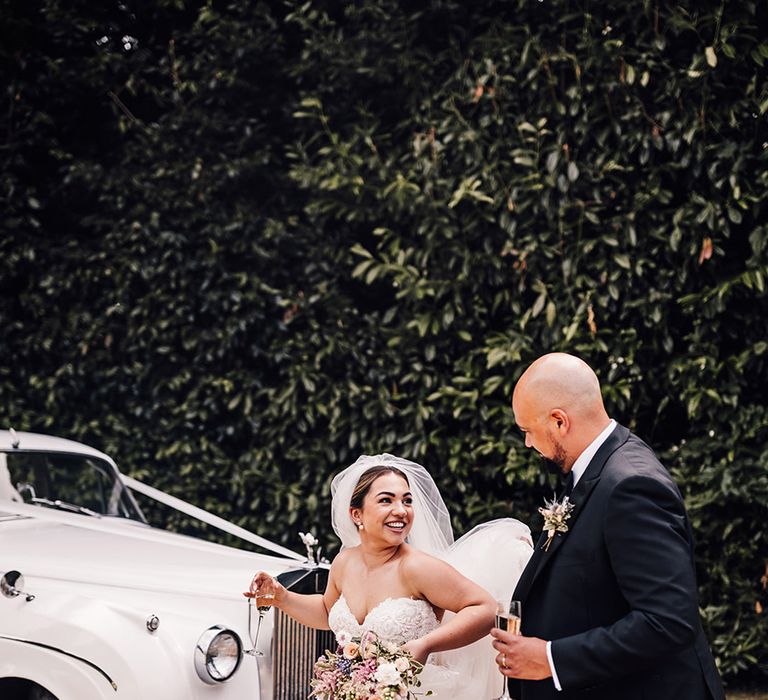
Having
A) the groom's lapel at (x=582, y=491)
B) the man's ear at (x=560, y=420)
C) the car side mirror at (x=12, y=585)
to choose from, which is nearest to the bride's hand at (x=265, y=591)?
the car side mirror at (x=12, y=585)

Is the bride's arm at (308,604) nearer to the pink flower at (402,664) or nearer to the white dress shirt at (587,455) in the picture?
the pink flower at (402,664)

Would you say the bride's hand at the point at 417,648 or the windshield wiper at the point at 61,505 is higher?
the windshield wiper at the point at 61,505

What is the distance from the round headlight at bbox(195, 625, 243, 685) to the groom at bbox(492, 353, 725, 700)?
137cm

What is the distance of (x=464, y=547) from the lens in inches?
149

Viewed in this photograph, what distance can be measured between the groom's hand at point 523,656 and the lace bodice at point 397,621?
84 cm

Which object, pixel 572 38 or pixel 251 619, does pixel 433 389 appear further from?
pixel 251 619

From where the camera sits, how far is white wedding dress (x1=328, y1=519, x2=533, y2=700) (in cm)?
335

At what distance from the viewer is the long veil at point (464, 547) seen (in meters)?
3.58

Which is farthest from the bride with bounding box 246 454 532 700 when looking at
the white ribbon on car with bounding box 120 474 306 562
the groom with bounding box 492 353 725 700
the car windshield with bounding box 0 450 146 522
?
the car windshield with bounding box 0 450 146 522

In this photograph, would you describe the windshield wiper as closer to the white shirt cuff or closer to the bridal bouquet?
the bridal bouquet

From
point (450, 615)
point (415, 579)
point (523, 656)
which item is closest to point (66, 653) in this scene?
point (415, 579)

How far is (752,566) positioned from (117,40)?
702 cm

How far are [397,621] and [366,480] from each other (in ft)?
1.82

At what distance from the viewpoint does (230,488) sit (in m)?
7.55
